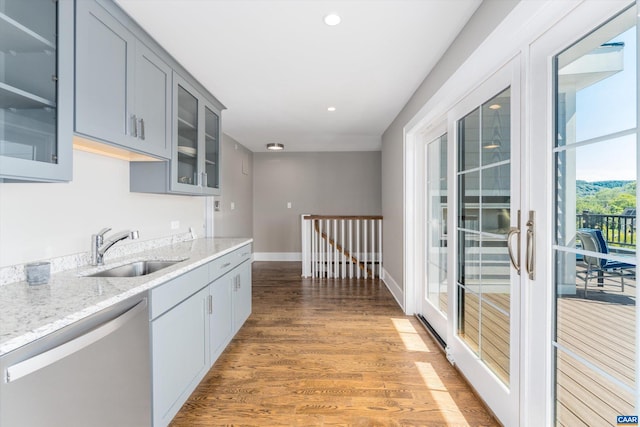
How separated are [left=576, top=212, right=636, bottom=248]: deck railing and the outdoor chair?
0.02 m

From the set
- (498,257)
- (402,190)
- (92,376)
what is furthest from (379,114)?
(92,376)

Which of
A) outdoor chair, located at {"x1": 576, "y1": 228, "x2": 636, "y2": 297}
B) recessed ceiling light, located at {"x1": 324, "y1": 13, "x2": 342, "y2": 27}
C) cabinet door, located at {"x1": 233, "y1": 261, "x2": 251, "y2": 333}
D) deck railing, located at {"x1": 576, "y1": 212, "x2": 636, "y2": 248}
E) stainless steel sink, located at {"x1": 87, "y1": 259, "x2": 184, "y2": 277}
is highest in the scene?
recessed ceiling light, located at {"x1": 324, "y1": 13, "x2": 342, "y2": 27}

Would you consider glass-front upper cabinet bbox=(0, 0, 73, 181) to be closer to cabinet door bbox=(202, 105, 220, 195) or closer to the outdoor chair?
cabinet door bbox=(202, 105, 220, 195)

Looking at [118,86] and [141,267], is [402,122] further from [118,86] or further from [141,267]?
[141,267]

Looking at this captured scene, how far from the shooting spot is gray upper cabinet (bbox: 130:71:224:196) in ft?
7.48

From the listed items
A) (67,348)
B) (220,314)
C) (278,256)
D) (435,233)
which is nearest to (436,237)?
(435,233)

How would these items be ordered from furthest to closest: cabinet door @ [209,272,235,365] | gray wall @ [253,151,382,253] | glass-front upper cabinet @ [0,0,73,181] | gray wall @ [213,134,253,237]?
gray wall @ [253,151,382,253], gray wall @ [213,134,253,237], cabinet door @ [209,272,235,365], glass-front upper cabinet @ [0,0,73,181]

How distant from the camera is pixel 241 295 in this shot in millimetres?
2797

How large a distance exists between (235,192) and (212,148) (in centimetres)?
234

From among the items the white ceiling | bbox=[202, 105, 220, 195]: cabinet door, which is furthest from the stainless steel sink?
the white ceiling

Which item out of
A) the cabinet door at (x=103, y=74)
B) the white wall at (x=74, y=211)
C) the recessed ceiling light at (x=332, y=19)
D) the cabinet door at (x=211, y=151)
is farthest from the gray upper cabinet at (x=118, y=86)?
the recessed ceiling light at (x=332, y=19)

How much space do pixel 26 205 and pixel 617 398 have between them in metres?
2.70

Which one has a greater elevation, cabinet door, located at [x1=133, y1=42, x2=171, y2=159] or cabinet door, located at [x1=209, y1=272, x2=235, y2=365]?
cabinet door, located at [x1=133, y1=42, x2=171, y2=159]

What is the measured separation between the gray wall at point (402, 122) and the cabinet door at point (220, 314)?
209 cm
